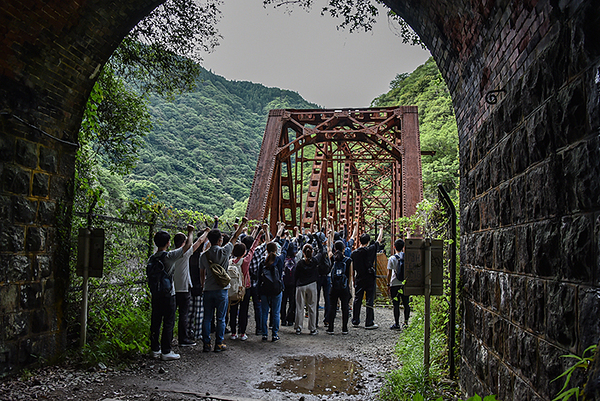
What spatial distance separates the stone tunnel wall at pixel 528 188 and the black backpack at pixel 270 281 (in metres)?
3.34

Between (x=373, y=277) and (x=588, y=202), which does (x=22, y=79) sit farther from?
(x=373, y=277)

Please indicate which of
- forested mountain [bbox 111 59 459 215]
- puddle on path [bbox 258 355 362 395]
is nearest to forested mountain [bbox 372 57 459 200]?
forested mountain [bbox 111 59 459 215]

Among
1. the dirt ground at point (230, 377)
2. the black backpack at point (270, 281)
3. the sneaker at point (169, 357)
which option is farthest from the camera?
the black backpack at point (270, 281)

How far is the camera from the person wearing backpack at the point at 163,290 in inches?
207

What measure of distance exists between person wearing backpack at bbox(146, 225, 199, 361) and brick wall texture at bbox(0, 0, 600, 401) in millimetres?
1106

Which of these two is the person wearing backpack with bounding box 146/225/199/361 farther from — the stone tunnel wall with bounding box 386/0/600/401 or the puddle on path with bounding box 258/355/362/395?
the stone tunnel wall with bounding box 386/0/600/401

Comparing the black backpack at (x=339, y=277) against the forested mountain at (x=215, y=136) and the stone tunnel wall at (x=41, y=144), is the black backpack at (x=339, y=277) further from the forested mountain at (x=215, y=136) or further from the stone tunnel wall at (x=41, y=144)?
the forested mountain at (x=215, y=136)

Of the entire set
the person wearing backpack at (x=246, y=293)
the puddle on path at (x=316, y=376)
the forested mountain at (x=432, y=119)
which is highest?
the forested mountain at (x=432, y=119)

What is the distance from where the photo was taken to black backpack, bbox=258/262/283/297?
6832mm

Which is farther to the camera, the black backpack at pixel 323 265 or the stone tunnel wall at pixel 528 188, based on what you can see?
the black backpack at pixel 323 265

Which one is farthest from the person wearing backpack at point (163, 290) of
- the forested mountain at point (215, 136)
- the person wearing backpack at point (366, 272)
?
the forested mountain at point (215, 136)

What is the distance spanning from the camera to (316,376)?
5039 millimetres

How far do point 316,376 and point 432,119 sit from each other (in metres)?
24.4

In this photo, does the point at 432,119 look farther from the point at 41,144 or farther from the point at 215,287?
the point at 41,144
